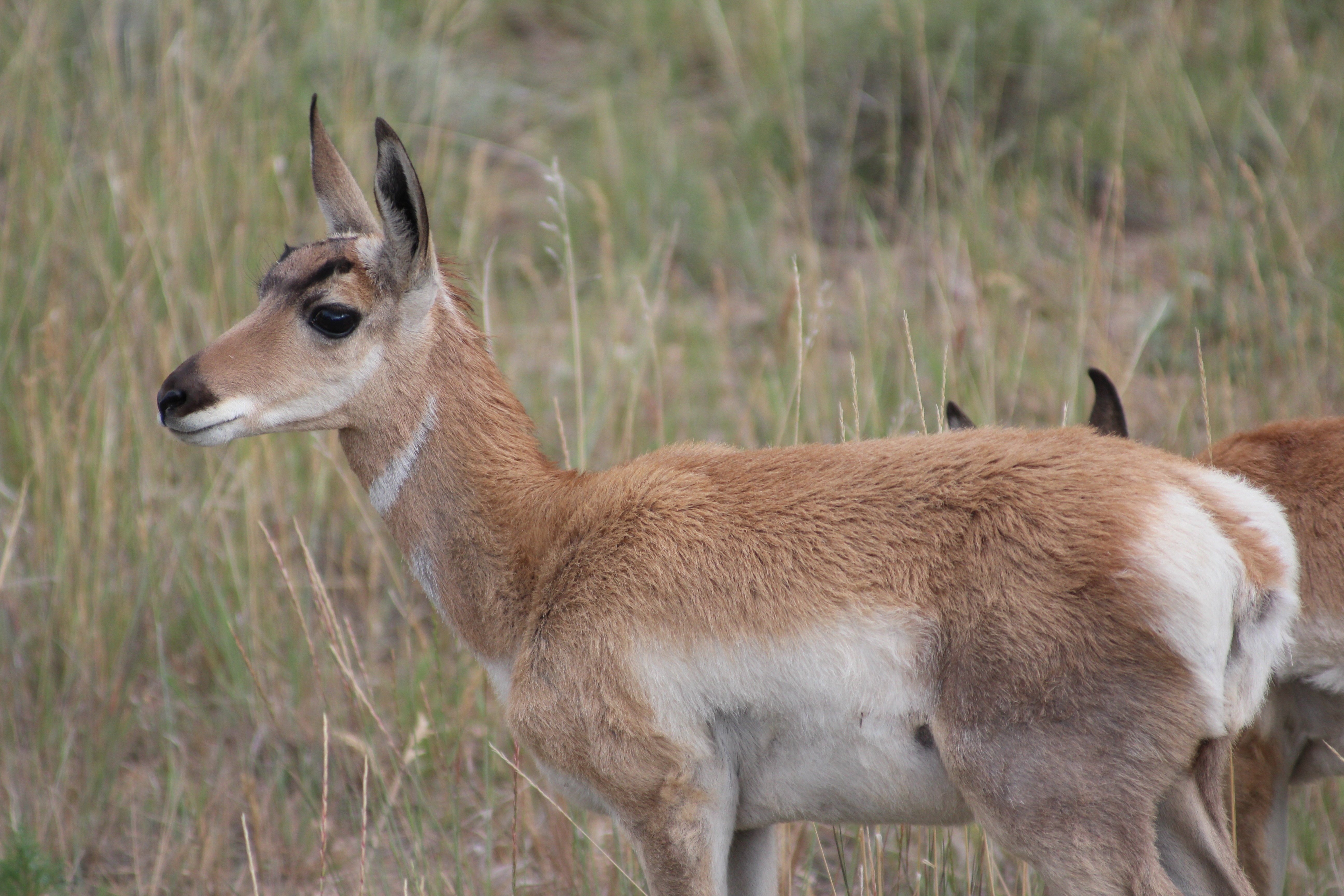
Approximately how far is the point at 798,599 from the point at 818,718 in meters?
0.27

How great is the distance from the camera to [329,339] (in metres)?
3.45

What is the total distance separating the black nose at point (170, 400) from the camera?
3.29 metres

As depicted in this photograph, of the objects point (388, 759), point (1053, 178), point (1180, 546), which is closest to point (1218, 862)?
point (1180, 546)

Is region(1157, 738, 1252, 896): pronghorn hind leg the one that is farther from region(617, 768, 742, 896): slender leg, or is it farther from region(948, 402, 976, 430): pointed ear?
region(948, 402, 976, 430): pointed ear

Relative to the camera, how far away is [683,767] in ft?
9.73

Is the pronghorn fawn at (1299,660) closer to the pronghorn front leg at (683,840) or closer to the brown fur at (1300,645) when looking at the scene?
the brown fur at (1300,645)

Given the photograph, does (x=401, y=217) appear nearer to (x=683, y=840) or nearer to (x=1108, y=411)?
(x=683, y=840)

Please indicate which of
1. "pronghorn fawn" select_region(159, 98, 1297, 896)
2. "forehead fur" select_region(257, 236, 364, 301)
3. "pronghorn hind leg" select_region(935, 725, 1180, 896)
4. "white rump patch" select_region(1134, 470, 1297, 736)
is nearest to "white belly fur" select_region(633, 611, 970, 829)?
"pronghorn fawn" select_region(159, 98, 1297, 896)

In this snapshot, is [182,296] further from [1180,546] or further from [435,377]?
[1180,546]

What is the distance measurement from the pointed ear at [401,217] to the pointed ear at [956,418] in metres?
1.74

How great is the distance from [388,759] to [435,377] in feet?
6.74

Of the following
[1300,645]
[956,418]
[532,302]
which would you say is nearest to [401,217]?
[956,418]

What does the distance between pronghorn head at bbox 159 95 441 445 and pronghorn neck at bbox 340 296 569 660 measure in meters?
0.06

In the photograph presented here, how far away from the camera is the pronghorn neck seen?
3.37 m
